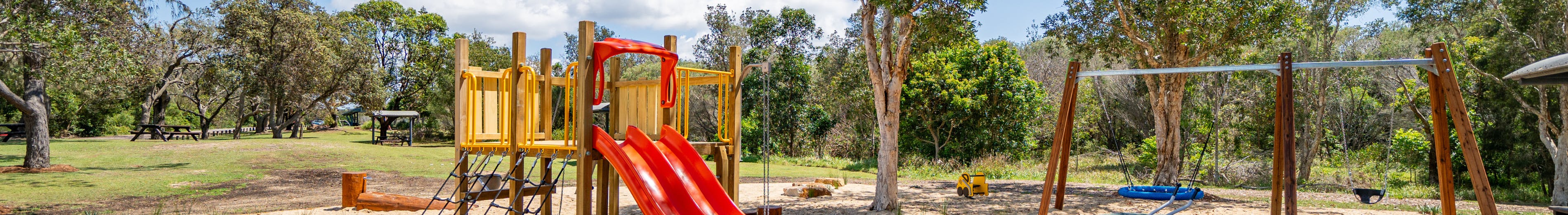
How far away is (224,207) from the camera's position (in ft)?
30.9

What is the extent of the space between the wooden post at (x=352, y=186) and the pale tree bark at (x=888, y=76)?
5164 mm

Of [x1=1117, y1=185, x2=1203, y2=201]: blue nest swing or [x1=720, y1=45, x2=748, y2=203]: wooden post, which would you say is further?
[x1=1117, y1=185, x2=1203, y2=201]: blue nest swing

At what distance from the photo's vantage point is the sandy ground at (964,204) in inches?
358

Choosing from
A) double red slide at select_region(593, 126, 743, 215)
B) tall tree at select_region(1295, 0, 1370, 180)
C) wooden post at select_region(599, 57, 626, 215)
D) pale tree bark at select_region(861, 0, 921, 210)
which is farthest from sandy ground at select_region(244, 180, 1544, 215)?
tall tree at select_region(1295, 0, 1370, 180)

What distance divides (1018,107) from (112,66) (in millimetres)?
18426

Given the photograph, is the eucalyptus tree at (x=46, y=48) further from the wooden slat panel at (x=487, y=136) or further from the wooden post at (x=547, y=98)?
the wooden post at (x=547, y=98)

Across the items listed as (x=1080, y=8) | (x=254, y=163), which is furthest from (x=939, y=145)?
(x=254, y=163)

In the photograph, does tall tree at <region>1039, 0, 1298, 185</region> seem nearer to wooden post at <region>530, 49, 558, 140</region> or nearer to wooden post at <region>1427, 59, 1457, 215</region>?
wooden post at <region>1427, 59, 1457, 215</region>

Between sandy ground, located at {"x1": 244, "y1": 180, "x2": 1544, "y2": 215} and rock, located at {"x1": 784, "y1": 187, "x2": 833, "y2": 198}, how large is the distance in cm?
10

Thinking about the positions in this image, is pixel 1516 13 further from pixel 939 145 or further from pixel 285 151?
pixel 285 151

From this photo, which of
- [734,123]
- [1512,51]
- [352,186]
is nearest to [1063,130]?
[734,123]

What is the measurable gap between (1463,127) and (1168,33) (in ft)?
23.3

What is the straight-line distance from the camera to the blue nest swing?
411 inches

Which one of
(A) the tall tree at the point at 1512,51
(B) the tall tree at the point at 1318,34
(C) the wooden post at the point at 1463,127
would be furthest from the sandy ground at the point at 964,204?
(B) the tall tree at the point at 1318,34
